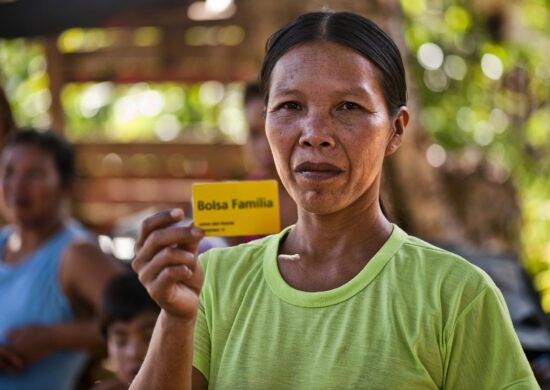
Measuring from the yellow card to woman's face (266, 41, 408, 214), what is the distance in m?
0.07

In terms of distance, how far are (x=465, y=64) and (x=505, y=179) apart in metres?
1.54

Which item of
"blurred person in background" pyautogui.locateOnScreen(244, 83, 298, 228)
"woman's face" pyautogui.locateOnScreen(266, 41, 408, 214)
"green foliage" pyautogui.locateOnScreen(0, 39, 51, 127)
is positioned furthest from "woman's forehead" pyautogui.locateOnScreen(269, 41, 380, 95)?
"green foliage" pyautogui.locateOnScreen(0, 39, 51, 127)

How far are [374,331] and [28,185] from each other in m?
2.50

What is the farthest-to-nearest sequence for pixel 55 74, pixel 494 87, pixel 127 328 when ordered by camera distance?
pixel 494 87 → pixel 55 74 → pixel 127 328

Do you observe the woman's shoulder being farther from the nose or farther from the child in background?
the child in background

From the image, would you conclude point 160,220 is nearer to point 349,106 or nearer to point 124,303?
point 349,106

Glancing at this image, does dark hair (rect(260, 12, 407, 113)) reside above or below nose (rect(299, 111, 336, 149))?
above

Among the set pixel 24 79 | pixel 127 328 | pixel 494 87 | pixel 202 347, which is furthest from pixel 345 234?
pixel 24 79

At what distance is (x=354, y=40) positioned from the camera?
1694 millimetres

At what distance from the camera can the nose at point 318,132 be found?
5.45 feet

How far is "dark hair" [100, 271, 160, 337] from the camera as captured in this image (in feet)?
9.87

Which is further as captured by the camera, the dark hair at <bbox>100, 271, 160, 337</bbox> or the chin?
Result: the dark hair at <bbox>100, 271, 160, 337</bbox>

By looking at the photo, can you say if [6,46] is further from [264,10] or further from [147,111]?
[264,10]

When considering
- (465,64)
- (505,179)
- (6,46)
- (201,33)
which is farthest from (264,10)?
(6,46)
